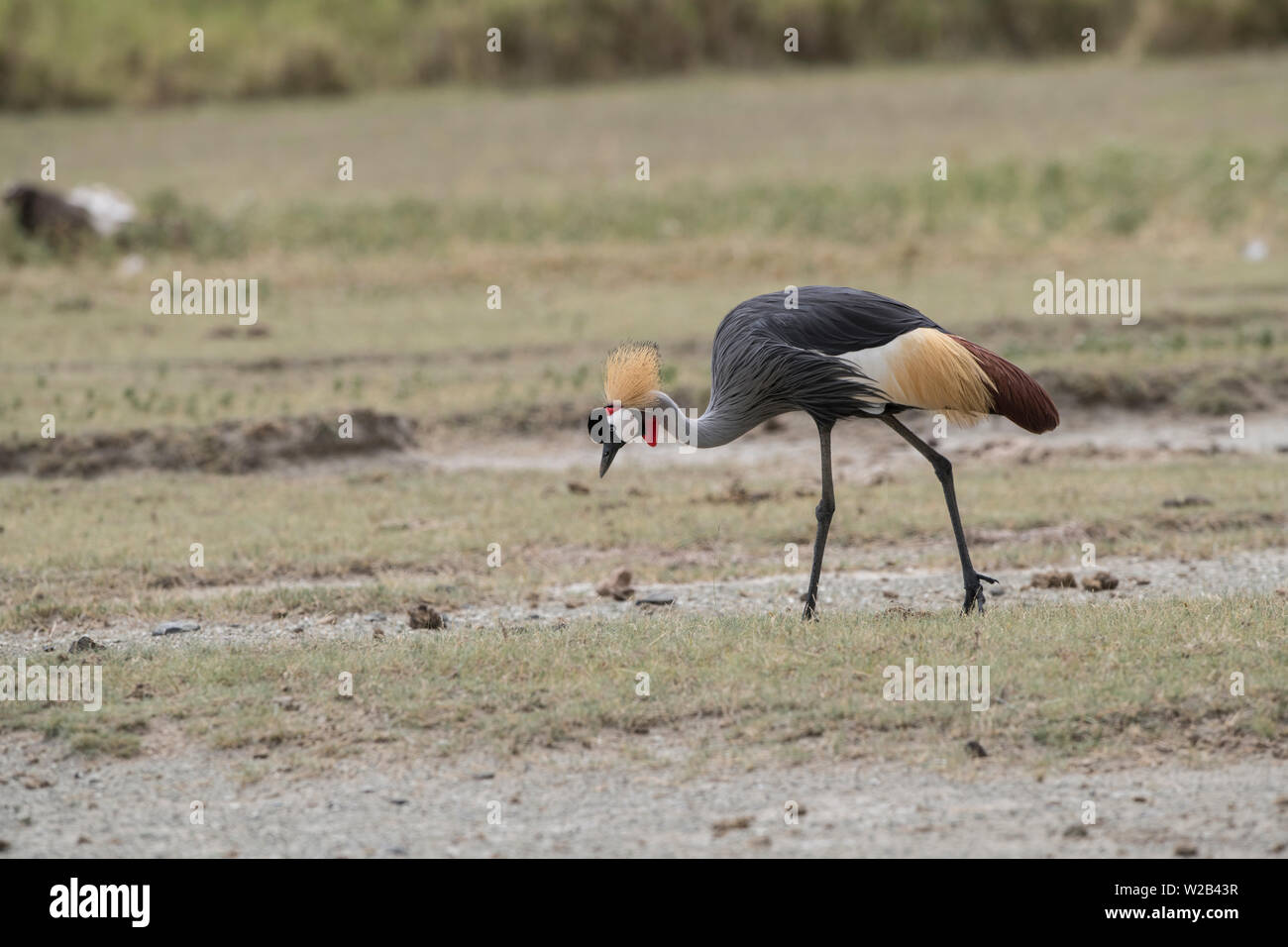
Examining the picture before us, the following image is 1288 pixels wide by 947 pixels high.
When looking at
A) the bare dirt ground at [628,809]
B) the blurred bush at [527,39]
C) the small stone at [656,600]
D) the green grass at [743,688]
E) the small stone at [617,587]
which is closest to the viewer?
the bare dirt ground at [628,809]

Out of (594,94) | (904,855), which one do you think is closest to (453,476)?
(904,855)

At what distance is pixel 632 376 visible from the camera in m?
7.16

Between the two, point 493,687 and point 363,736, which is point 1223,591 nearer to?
point 493,687

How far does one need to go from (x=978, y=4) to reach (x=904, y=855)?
33085mm

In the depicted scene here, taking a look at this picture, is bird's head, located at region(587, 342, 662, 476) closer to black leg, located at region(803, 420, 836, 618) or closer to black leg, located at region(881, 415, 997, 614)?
black leg, located at region(803, 420, 836, 618)

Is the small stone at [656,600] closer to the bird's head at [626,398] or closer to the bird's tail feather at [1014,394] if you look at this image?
the bird's head at [626,398]

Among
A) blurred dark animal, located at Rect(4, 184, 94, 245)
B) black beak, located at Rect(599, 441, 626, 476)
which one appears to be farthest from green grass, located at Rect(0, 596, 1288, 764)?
blurred dark animal, located at Rect(4, 184, 94, 245)

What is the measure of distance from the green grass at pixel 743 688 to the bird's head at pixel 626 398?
0.87 meters

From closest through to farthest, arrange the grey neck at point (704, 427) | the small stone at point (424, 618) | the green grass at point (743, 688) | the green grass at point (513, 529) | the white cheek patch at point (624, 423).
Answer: the green grass at point (743, 688)
the white cheek patch at point (624, 423)
the grey neck at point (704, 427)
the small stone at point (424, 618)
the green grass at point (513, 529)

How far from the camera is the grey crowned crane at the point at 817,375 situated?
7.23 m

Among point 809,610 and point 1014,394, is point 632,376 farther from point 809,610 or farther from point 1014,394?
point 1014,394

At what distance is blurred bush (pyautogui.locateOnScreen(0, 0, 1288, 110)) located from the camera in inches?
1340

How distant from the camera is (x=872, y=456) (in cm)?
1248

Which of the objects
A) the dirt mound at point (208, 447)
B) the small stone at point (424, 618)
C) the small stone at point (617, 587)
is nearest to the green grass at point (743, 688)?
the small stone at point (424, 618)
